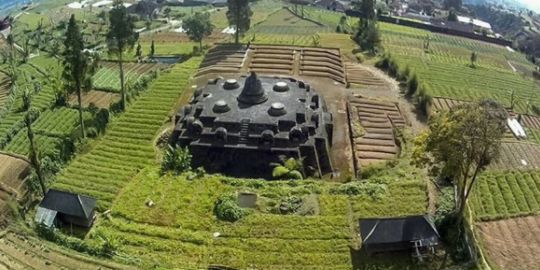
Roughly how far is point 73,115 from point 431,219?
147ft

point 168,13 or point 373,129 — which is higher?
point 373,129

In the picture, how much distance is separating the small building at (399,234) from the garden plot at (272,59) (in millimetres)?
40036

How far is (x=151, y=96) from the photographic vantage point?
64.6m

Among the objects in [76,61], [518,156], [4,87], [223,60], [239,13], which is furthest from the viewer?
[239,13]

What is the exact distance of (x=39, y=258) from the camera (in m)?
35.1

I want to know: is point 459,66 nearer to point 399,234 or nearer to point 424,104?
point 424,104

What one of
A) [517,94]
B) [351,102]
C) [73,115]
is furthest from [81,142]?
[517,94]

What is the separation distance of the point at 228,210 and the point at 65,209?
490 inches

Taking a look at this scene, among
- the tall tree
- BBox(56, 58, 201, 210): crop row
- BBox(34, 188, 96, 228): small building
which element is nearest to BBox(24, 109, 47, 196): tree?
the tall tree

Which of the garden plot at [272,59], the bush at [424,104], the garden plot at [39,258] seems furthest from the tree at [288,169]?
the garden plot at [272,59]

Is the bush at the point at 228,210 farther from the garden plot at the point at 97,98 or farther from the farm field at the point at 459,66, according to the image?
the farm field at the point at 459,66

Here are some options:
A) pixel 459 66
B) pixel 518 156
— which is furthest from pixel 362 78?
pixel 459 66

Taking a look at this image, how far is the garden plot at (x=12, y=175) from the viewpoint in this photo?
4266 centimetres

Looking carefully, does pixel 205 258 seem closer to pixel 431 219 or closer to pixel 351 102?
pixel 431 219
